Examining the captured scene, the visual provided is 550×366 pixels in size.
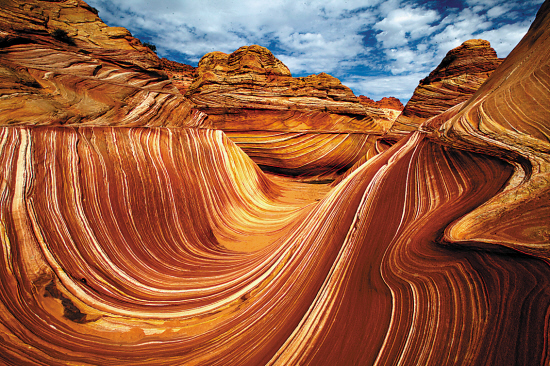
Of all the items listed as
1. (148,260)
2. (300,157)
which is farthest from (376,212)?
(300,157)

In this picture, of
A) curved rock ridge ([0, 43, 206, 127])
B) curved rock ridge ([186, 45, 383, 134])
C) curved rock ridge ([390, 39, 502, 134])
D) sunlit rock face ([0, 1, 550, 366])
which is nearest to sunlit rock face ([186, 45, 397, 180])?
curved rock ridge ([186, 45, 383, 134])

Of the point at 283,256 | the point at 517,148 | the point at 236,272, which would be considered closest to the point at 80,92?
the point at 236,272

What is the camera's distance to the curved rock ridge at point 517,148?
4.35 ft

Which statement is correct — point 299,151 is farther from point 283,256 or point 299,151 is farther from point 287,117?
point 283,256

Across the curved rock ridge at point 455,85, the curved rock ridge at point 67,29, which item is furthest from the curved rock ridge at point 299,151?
the curved rock ridge at point 67,29

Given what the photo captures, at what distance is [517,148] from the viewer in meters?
1.82

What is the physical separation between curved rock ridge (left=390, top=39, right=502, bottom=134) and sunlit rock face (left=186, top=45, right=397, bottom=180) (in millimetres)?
1223

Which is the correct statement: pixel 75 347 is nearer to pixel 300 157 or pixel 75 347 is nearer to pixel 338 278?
pixel 338 278

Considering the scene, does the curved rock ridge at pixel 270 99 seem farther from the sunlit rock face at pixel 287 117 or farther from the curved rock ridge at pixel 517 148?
the curved rock ridge at pixel 517 148

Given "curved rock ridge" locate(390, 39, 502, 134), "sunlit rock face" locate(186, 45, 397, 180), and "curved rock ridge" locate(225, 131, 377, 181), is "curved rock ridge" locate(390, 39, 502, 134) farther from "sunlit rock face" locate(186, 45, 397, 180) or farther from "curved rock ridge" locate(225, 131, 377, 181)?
"curved rock ridge" locate(225, 131, 377, 181)

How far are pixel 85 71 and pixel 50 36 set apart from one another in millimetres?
850

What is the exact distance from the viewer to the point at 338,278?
1901mm

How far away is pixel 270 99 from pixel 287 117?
0.76 m

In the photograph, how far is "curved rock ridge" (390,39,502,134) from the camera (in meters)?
7.18
